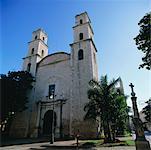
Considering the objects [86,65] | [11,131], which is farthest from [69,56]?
[11,131]

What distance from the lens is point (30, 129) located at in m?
23.8

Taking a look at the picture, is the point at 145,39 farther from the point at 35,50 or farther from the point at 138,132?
the point at 35,50

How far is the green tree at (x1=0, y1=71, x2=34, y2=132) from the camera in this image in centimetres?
2226

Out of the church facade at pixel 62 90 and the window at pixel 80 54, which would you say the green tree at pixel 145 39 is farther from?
the window at pixel 80 54

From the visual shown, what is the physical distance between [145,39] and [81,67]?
14379mm

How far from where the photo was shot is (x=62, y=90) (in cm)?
2461

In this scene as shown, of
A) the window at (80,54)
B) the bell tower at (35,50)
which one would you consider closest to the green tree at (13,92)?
the bell tower at (35,50)

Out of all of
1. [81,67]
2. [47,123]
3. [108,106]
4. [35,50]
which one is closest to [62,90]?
[81,67]

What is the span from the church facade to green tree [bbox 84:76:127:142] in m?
4.18

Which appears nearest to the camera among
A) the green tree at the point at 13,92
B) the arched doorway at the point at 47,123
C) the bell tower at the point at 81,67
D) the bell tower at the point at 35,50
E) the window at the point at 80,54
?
the bell tower at the point at 81,67

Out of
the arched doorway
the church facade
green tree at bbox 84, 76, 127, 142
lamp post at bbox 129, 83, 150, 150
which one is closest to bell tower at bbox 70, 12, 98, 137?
the church facade

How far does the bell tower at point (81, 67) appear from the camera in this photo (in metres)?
21.3

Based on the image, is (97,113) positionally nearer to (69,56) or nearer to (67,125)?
(67,125)

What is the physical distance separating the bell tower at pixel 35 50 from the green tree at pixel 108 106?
16.1 meters
